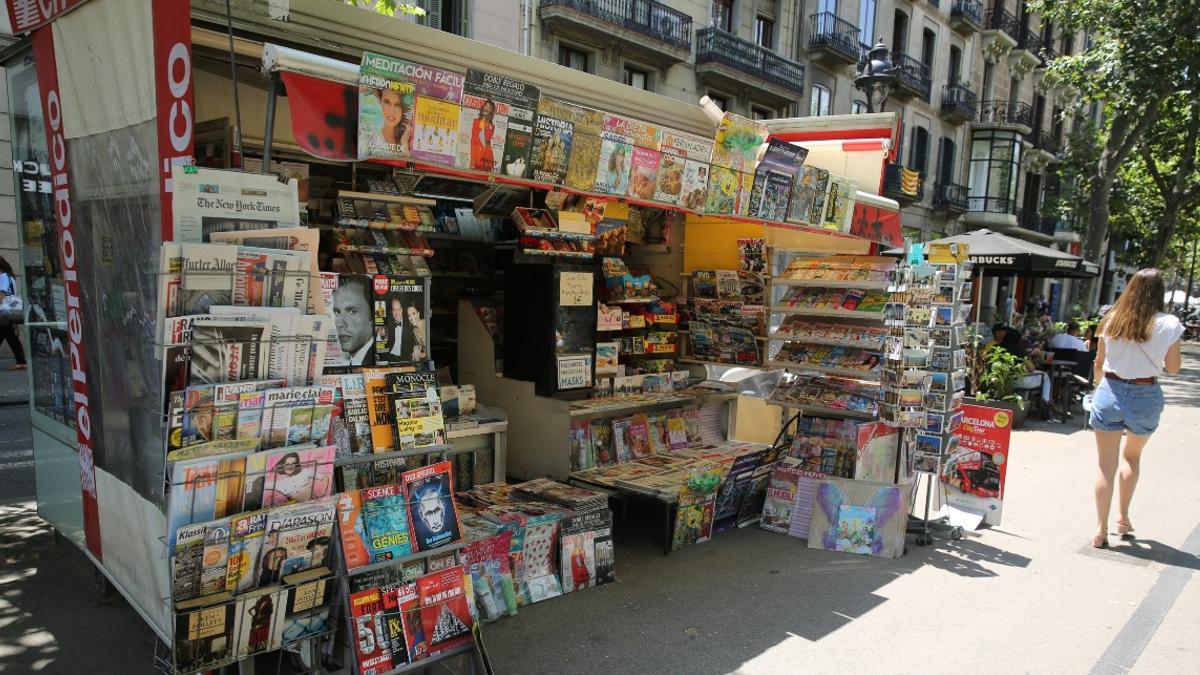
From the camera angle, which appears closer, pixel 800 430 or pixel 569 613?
pixel 569 613

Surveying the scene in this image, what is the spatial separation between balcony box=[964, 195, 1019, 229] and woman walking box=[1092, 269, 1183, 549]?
1020 inches

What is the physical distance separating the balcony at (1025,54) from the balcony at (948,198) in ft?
22.7

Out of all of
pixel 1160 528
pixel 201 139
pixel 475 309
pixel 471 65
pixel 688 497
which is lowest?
pixel 1160 528

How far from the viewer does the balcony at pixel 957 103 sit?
26453 mm

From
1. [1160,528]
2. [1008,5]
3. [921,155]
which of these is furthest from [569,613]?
[1008,5]

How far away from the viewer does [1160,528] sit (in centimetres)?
600

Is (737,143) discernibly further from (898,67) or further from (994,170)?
(994,170)

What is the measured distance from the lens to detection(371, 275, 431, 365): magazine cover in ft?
11.9

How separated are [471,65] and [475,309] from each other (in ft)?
6.36

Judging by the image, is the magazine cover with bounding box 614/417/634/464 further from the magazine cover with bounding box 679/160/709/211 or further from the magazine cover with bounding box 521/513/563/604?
the magazine cover with bounding box 679/160/709/211

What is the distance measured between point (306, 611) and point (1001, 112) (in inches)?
1316

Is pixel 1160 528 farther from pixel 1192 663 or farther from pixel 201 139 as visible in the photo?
pixel 201 139

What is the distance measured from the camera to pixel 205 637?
2.52m

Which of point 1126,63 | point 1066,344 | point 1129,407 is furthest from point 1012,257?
point 1126,63
